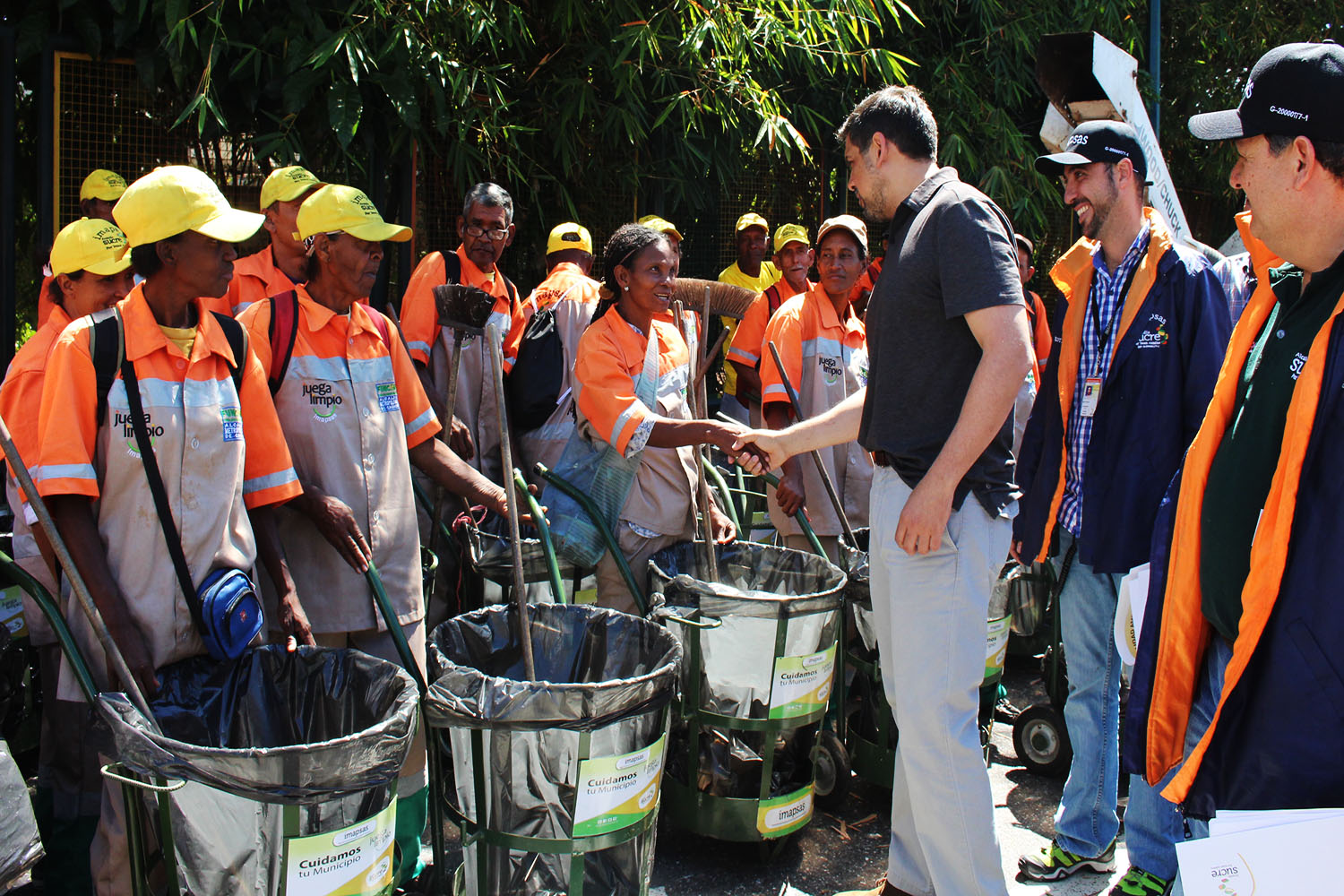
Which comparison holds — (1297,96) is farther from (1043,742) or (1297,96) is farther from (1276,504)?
(1043,742)

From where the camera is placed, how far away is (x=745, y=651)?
3090mm

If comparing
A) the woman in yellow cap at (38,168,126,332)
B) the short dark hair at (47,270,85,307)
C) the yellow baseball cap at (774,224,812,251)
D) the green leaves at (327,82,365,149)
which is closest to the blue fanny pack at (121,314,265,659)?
the short dark hair at (47,270,85,307)

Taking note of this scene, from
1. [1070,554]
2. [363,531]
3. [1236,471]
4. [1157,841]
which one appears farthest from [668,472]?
[1236,471]

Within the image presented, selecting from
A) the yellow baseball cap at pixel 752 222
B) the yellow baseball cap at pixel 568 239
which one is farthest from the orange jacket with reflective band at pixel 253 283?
the yellow baseball cap at pixel 752 222

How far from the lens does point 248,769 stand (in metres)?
2.05

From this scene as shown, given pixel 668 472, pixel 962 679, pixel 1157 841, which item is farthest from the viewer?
pixel 668 472

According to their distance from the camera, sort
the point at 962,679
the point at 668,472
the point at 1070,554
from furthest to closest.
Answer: the point at 668,472
the point at 1070,554
the point at 962,679

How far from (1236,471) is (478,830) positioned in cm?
173

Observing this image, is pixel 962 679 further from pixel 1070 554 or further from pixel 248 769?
pixel 248 769

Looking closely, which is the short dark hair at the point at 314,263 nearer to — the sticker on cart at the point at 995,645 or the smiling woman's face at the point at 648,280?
the smiling woman's face at the point at 648,280

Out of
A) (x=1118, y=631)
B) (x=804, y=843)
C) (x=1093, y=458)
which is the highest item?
(x=1093, y=458)

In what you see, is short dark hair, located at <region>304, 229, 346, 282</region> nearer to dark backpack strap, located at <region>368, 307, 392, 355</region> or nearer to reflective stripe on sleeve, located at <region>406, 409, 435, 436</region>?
dark backpack strap, located at <region>368, 307, 392, 355</region>

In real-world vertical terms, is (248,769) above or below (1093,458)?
below

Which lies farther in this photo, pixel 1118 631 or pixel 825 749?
pixel 825 749
